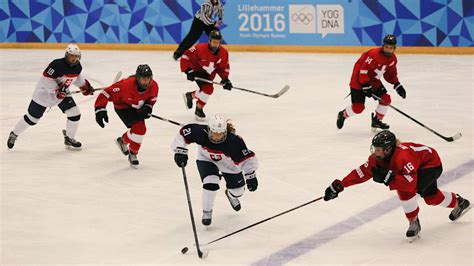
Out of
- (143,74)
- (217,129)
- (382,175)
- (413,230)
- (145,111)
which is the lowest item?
(145,111)

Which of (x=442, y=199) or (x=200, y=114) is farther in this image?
(x=200, y=114)

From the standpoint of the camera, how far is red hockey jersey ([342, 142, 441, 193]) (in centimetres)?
500

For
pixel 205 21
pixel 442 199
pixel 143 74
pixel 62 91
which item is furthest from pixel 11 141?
pixel 205 21

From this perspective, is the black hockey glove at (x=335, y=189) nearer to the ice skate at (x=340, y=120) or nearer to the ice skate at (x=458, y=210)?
the ice skate at (x=458, y=210)

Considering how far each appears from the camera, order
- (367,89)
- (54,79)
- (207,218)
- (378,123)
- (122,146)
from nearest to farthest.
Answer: (207,218) < (122,146) < (54,79) < (367,89) < (378,123)

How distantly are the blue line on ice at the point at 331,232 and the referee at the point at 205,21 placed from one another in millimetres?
6398

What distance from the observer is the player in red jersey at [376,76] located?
7.93 m

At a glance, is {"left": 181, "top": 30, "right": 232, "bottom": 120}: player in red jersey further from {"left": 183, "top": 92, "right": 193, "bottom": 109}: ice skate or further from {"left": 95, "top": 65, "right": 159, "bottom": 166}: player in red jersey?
{"left": 95, "top": 65, "right": 159, "bottom": 166}: player in red jersey

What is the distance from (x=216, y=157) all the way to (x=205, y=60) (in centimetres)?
342

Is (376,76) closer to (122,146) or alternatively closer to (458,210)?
(122,146)

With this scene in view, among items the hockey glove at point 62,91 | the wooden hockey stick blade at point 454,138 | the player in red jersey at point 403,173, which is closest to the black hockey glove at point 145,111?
the hockey glove at point 62,91

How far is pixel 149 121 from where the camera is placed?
911cm

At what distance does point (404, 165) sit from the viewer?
5.01 m

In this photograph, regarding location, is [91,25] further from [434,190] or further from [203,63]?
[434,190]
